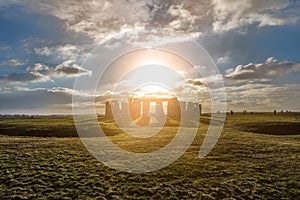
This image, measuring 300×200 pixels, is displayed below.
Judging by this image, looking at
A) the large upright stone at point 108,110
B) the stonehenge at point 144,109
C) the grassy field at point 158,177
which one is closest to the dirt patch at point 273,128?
the grassy field at point 158,177

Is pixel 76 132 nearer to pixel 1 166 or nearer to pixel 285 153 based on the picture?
pixel 1 166

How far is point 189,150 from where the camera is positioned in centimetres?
3005

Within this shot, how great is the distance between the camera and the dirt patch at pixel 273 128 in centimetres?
5167

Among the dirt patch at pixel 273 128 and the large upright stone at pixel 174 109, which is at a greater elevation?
the large upright stone at pixel 174 109

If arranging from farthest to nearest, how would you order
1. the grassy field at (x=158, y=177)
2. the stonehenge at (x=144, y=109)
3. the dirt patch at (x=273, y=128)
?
1. the stonehenge at (x=144, y=109)
2. the dirt patch at (x=273, y=128)
3. the grassy field at (x=158, y=177)

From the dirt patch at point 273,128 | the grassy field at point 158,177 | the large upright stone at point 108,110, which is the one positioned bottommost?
the grassy field at point 158,177

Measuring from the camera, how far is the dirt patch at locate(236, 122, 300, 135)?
5167 cm

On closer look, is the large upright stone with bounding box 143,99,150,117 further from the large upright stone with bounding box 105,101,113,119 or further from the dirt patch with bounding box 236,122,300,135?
the dirt patch with bounding box 236,122,300,135

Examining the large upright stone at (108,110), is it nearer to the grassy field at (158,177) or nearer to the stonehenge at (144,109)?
the stonehenge at (144,109)

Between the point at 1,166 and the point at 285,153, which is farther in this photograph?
the point at 285,153

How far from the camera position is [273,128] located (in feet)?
179

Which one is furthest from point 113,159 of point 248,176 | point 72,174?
point 248,176

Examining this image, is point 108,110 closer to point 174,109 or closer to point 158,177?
point 174,109

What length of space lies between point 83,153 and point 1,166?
24.7 feet
